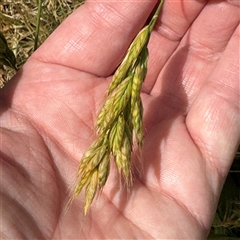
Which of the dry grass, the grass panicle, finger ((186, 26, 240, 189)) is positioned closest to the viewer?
the grass panicle

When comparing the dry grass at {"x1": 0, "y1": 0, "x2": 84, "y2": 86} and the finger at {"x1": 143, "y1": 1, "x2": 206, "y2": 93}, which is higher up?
the finger at {"x1": 143, "y1": 1, "x2": 206, "y2": 93}

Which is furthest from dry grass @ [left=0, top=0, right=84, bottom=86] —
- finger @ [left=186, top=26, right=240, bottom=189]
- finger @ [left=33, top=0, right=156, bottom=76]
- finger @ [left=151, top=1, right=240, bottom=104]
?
finger @ [left=186, top=26, right=240, bottom=189]

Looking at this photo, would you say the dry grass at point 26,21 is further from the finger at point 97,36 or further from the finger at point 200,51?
the finger at point 200,51

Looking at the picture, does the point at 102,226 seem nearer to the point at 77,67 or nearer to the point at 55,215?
the point at 55,215

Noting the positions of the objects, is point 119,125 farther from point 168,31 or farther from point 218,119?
point 168,31

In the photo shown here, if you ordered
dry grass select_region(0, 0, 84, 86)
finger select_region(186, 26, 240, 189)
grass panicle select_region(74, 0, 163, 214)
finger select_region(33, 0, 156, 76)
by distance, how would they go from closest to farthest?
grass panicle select_region(74, 0, 163, 214)
finger select_region(186, 26, 240, 189)
finger select_region(33, 0, 156, 76)
dry grass select_region(0, 0, 84, 86)

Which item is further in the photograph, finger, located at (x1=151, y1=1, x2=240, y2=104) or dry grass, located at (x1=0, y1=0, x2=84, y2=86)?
dry grass, located at (x1=0, y1=0, x2=84, y2=86)

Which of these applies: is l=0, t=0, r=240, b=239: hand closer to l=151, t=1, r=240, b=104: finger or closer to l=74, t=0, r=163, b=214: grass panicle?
l=151, t=1, r=240, b=104: finger

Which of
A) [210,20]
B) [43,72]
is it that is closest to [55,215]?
[43,72]
